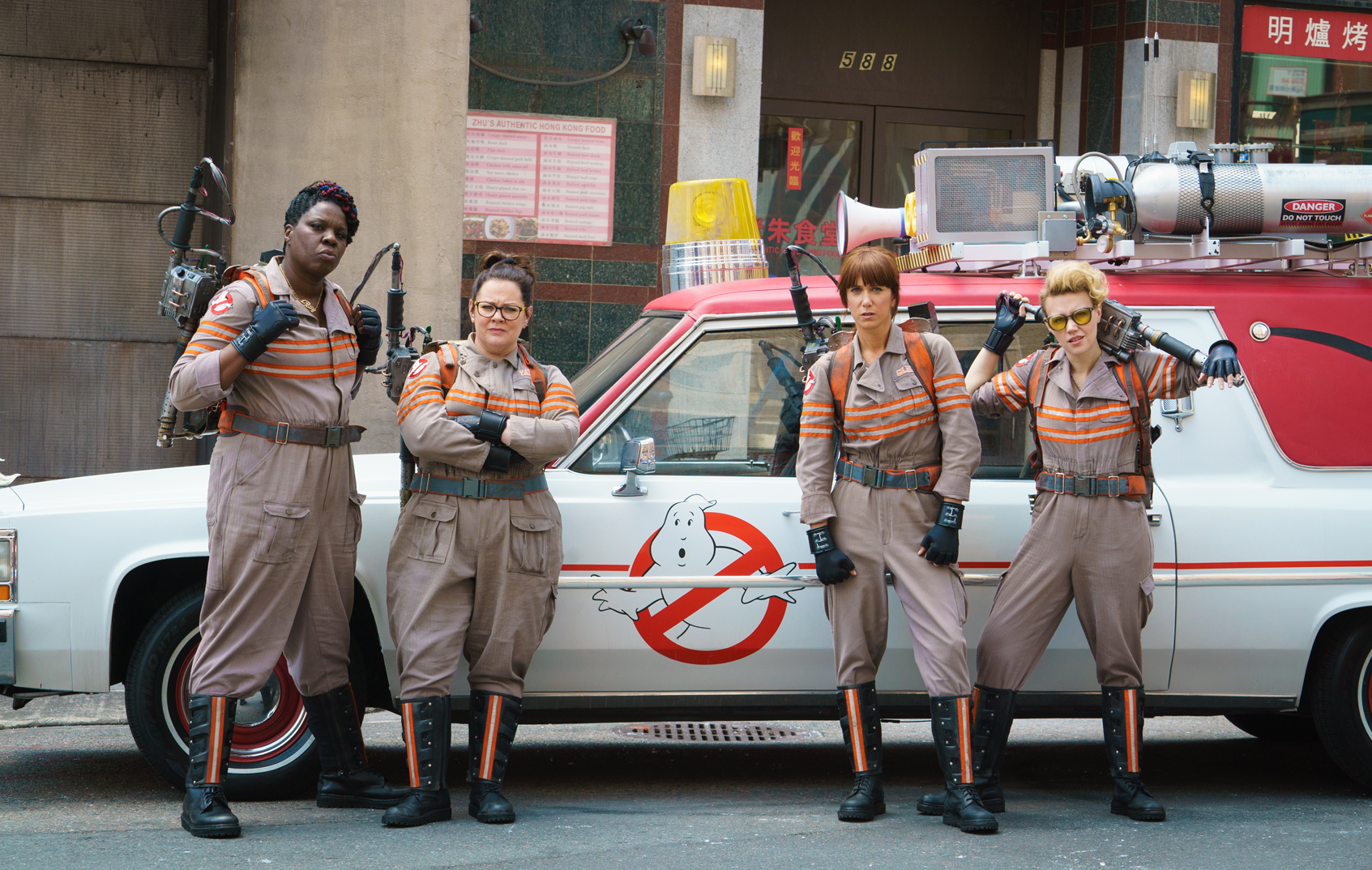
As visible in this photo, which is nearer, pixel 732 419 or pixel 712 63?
pixel 732 419

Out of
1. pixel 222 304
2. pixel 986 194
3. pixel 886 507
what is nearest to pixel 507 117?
pixel 986 194

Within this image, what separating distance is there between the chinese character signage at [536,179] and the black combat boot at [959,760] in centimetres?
671

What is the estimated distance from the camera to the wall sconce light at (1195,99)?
11594mm

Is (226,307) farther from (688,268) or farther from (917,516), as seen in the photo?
(917,516)

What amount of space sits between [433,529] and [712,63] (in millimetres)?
7047

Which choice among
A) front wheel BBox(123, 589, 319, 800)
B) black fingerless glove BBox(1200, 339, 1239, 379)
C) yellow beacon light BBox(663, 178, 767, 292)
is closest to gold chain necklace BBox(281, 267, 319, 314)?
front wheel BBox(123, 589, 319, 800)

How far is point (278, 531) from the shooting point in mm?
4574

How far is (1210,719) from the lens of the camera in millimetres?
7379

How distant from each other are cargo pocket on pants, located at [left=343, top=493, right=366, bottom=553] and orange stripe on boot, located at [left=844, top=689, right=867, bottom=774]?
5.59 ft

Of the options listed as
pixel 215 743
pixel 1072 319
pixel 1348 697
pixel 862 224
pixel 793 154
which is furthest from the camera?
pixel 793 154

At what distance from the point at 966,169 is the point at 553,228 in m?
5.86

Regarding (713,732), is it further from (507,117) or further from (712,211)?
(507,117)

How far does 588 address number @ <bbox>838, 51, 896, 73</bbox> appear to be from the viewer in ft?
39.3

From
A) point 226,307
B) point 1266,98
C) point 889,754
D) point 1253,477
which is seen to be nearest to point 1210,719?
point 889,754
